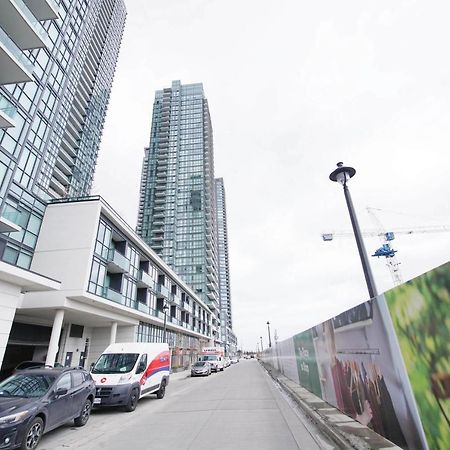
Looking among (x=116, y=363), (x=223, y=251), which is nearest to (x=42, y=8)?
(x=116, y=363)

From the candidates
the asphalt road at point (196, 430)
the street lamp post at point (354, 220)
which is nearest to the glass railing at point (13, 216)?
the asphalt road at point (196, 430)

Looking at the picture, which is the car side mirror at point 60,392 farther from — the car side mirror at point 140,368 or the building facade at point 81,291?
the building facade at point 81,291

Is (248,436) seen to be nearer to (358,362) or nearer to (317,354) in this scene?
(358,362)

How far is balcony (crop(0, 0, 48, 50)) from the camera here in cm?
1759

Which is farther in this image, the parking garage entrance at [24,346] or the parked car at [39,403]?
the parking garage entrance at [24,346]

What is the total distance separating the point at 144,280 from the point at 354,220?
26721mm

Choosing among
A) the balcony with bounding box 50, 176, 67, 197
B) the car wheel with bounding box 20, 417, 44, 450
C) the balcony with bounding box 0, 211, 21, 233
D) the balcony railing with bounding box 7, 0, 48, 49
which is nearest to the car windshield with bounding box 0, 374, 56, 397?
the car wheel with bounding box 20, 417, 44, 450

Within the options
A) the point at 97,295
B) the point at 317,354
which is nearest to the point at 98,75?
the point at 97,295

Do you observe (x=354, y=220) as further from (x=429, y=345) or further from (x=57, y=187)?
(x=57, y=187)

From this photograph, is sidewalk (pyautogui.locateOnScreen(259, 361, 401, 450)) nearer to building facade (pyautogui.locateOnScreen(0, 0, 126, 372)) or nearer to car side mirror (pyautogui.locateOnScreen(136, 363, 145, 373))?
car side mirror (pyautogui.locateOnScreen(136, 363, 145, 373))

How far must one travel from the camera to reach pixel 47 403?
6.35m

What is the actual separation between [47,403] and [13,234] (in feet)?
58.5

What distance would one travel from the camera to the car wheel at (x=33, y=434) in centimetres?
554

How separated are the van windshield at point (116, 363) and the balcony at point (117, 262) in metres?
12.5
